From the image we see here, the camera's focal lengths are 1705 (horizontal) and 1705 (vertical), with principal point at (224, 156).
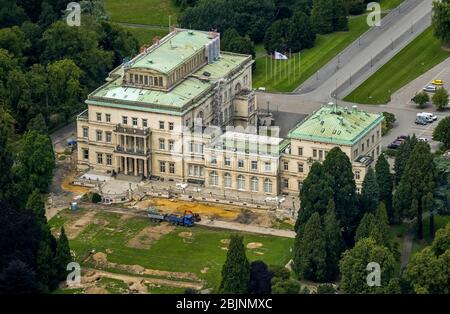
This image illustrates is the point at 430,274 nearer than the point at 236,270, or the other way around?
the point at 430,274

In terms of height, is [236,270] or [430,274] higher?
[236,270]

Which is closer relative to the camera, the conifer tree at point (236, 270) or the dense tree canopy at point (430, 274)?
the dense tree canopy at point (430, 274)

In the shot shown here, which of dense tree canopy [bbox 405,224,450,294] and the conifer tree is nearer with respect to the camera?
dense tree canopy [bbox 405,224,450,294]
